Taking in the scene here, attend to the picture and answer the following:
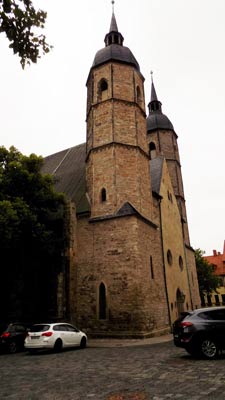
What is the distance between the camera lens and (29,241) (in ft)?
55.8

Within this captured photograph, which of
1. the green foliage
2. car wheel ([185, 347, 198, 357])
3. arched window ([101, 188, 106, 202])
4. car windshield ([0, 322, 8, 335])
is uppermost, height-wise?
arched window ([101, 188, 106, 202])

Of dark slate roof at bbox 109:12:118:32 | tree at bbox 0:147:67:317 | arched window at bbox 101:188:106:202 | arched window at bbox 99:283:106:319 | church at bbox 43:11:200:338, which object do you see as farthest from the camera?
dark slate roof at bbox 109:12:118:32

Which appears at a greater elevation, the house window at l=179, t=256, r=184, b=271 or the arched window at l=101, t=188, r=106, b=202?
the arched window at l=101, t=188, r=106, b=202

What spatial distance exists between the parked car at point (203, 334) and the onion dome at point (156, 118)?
3020cm

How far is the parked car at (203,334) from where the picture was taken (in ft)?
28.9

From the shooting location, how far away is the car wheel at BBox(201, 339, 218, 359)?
8.78 metres

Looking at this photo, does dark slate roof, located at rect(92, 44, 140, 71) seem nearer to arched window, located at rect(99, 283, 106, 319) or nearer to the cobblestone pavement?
arched window, located at rect(99, 283, 106, 319)

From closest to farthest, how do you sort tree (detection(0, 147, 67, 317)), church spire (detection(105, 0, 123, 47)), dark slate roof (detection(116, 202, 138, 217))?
tree (detection(0, 147, 67, 317)) < dark slate roof (detection(116, 202, 138, 217)) < church spire (detection(105, 0, 123, 47))

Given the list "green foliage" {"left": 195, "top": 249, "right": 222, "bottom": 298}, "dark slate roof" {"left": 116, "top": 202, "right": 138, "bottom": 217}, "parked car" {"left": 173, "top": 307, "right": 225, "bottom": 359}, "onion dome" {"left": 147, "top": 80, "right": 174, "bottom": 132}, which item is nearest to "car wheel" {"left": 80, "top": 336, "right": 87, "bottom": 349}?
"parked car" {"left": 173, "top": 307, "right": 225, "bottom": 359}

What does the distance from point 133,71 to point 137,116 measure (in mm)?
3655

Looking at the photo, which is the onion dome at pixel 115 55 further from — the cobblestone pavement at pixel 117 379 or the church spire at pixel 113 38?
the cobblestone pavement at pixel 117 379

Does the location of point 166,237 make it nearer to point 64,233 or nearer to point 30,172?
point 64,233

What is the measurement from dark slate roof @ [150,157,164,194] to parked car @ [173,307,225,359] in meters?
14.9

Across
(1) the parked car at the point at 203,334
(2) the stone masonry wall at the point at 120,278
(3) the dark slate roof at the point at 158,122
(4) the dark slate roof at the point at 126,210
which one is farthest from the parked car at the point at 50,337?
(3) the dark slate roof at the point at 158,122
